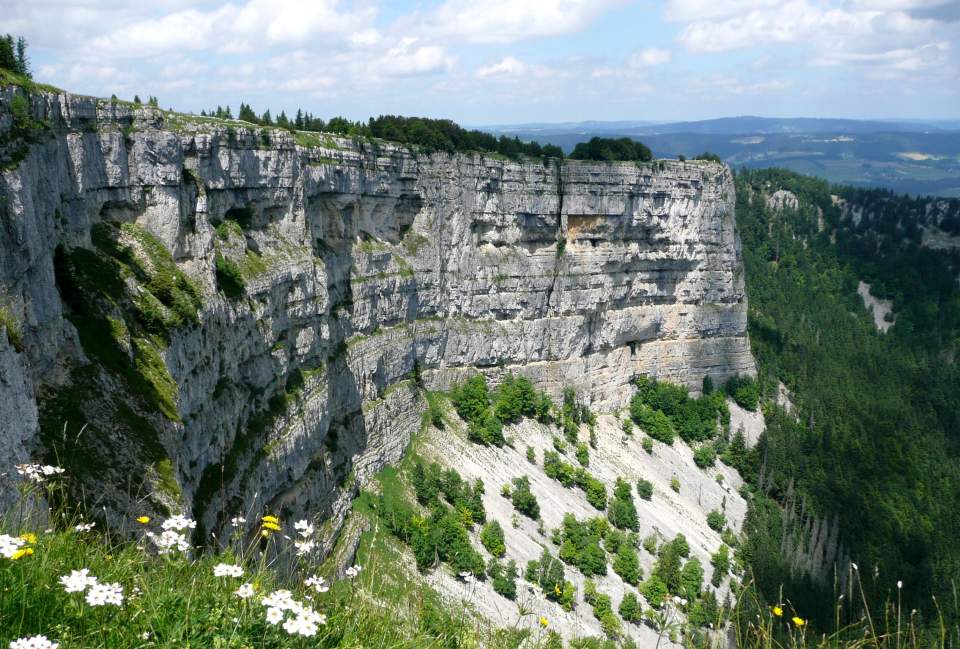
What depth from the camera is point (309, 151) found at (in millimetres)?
53938

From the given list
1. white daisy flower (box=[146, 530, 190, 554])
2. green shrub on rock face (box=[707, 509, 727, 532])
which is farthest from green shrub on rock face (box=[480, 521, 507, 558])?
white daisy flower (box=[146, 530, 190, 554])

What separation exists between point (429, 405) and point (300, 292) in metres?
22.4

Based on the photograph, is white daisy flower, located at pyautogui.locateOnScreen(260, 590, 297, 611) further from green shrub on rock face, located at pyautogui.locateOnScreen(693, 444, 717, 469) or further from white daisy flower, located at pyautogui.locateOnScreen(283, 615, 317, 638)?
green shrub on rock face, located at pyautogui.locateOnScreen(693, 444, 717, 469)

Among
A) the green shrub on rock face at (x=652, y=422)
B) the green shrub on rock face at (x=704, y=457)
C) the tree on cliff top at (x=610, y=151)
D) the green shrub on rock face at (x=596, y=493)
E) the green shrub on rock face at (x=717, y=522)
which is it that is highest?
the tree on cliff top at (x=610, y=151)

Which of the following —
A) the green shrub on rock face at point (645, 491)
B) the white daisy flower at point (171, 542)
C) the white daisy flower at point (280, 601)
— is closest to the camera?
the white daisy flower at point (280, 601)

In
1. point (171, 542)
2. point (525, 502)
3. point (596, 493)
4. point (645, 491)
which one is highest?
point (171, 542)

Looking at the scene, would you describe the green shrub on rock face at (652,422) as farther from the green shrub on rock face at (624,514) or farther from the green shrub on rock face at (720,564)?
the green shrub on rock face at (720,564)

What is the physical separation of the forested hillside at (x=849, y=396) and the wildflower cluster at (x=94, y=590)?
41.1m

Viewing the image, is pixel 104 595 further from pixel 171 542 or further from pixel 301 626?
pixel 301 626

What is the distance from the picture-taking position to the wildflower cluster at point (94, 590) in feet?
23.2

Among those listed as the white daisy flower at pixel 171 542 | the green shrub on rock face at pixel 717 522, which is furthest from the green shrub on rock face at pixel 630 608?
the white daisy flower at pixel 171 542

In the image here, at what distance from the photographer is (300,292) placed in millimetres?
48688

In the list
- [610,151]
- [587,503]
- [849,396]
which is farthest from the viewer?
[849,396]

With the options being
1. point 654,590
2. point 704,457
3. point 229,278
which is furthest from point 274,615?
point 704,457
